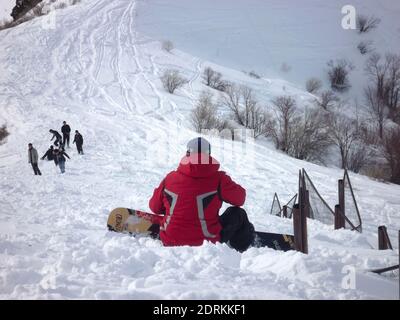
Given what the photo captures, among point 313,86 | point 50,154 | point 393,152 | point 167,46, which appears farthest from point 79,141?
point 313,86

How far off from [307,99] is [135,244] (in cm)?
3119

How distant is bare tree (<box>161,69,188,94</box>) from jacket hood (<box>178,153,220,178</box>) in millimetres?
25494

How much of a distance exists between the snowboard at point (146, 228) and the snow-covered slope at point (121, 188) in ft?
0.91

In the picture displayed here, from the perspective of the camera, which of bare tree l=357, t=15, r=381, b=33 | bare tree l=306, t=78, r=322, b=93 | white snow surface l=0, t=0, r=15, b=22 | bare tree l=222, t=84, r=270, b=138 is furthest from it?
bare tree l=357, t=15, r=381, b=33

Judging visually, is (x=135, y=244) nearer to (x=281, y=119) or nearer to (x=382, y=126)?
(x=281, y=119)

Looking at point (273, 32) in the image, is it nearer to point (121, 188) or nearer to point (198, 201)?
point (121, 188)

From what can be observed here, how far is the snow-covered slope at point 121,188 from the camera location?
3.22 meters

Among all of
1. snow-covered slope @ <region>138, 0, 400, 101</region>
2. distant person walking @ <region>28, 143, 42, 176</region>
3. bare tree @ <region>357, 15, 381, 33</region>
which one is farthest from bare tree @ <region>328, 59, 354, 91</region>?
distant person walking @ <region>28, 143, 42, 176</region>

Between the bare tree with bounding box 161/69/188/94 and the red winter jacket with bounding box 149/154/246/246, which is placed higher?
the bare tree with bounding box 161/69/188/94

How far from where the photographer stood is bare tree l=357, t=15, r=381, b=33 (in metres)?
44.4

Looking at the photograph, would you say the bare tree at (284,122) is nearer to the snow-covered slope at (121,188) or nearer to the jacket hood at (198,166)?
the snow-covered slope at (121,188)

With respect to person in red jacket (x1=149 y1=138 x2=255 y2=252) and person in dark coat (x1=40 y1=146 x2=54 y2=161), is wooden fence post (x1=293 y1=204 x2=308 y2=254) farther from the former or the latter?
person in dark coat (x1=40 y1=146 x2=54 y2=161)

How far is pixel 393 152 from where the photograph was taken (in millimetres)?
23922

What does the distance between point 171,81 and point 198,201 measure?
26.6 m
